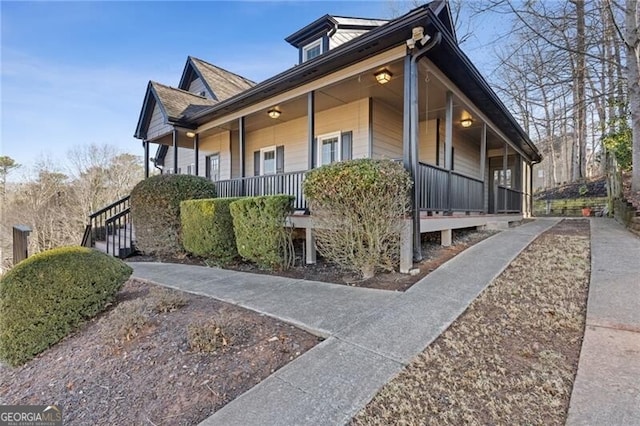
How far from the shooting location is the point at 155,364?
9.53ft

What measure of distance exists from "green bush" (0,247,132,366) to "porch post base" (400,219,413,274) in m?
4.32

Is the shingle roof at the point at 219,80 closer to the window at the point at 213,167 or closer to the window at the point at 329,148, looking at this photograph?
the window at the point at 213,167

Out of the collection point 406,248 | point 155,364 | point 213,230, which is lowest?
point 155,364

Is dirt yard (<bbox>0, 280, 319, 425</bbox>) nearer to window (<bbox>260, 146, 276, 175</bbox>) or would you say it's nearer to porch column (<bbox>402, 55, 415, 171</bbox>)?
porch column (<bbox>402, 55, 415, 171</bbox>)

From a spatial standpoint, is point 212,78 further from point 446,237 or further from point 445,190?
point 446,237

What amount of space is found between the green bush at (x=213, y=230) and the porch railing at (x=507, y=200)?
9526mm

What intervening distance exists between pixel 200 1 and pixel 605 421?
10666mm

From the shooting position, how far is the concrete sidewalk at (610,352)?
212 centimetres

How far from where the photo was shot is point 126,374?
9.33 feet

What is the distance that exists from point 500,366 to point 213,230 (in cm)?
577

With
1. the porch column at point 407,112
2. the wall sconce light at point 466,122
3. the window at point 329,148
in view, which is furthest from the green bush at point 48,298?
the wall sconce light at point 466,122

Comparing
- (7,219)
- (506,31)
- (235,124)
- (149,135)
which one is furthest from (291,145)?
(7,219)

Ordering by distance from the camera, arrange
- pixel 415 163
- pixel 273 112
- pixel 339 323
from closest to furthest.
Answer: pixel 339 323 → pixel 415 163 → pixel 273 112

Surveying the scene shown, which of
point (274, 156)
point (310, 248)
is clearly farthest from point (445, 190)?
point (274, 156)
